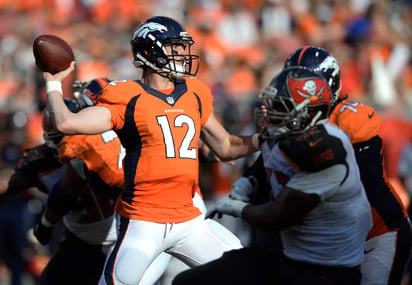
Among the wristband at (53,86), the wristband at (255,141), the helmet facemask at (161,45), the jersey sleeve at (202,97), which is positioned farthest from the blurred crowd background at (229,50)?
the wristband at (53,86)

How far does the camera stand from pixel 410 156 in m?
A: 6.53

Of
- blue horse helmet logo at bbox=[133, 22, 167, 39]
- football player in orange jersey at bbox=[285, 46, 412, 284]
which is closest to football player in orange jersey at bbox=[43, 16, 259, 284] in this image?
blue horse helmet logo at bbox=[133, 22, 167, 39]

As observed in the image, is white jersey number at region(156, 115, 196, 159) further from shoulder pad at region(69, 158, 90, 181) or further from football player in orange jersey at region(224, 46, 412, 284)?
shoulder pad at region(69, 158, 90, 181)

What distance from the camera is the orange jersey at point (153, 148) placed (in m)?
3.72

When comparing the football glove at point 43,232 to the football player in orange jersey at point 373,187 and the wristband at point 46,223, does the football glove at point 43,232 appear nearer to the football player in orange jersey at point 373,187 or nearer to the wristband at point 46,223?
the wristband at point 46,223

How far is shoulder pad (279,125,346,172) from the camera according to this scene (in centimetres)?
308

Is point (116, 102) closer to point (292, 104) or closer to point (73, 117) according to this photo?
point (73, 117)

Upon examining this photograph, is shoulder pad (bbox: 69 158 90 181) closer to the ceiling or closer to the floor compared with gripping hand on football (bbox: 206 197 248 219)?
closer to the floor

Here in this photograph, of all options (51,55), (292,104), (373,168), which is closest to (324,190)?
(292,104)

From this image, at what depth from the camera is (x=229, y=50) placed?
1070 centimetres

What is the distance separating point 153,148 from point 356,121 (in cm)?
119

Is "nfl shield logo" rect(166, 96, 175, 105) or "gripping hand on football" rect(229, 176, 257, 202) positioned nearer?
"gripping hand on football" rect(229, 176, 257, 202)

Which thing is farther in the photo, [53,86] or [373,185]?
[373,185]

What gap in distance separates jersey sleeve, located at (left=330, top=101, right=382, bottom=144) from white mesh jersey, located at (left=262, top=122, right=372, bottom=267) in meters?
0.67
